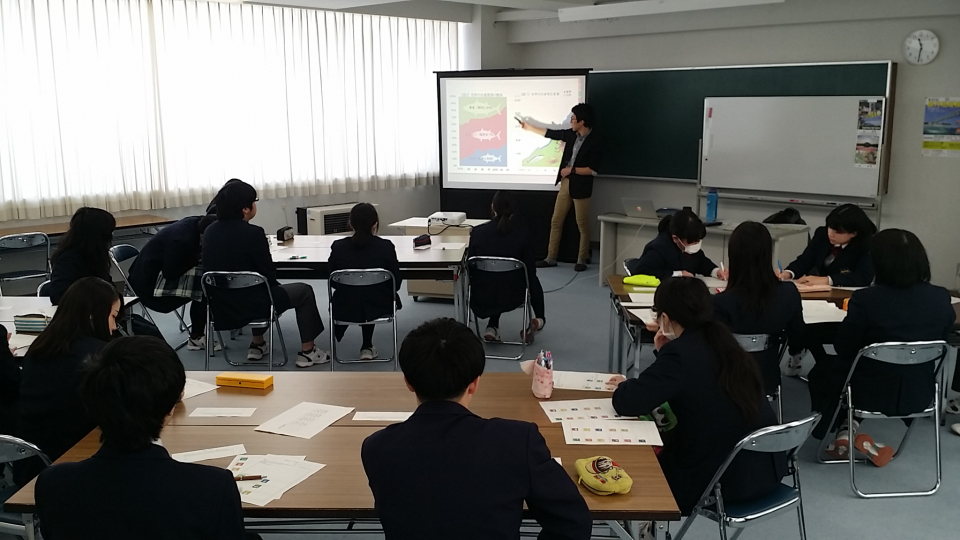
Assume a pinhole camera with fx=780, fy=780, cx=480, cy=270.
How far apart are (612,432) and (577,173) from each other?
239 inches

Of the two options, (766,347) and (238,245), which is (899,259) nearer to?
(766,347)

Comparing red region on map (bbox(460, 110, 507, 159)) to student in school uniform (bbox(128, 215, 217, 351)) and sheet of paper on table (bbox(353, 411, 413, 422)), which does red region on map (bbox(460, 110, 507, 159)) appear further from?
sheet of paper on table (bbox(353, 411, 413, 422))

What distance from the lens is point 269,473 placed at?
2.20 metres

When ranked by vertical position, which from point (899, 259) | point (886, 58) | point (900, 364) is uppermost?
point (886, 58)

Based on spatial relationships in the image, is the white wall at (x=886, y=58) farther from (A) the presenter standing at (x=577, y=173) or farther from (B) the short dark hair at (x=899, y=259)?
(B) the short dark hair at (x=899, y=259)

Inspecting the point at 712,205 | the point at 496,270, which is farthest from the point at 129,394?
the point at 712,205

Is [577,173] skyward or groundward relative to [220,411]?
skyward

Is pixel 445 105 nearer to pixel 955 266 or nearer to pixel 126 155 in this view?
pixel 126 155

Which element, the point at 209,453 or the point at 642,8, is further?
the point at 642,8

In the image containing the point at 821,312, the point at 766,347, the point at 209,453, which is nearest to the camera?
the point at 209,453

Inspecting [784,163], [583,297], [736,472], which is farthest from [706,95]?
[736,472]

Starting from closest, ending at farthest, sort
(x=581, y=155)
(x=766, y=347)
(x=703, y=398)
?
(x=703, y=398), (x=766, y=347), (x=581, y=155)

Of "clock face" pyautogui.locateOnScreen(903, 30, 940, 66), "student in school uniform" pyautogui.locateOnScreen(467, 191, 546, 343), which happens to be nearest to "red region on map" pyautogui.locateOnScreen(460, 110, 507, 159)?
"student in school uniform" pyautogui.locateOnScreen(467, 191, 546, 343)

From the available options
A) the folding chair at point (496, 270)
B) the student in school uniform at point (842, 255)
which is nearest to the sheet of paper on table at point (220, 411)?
the folding chair at point (496, 270)
